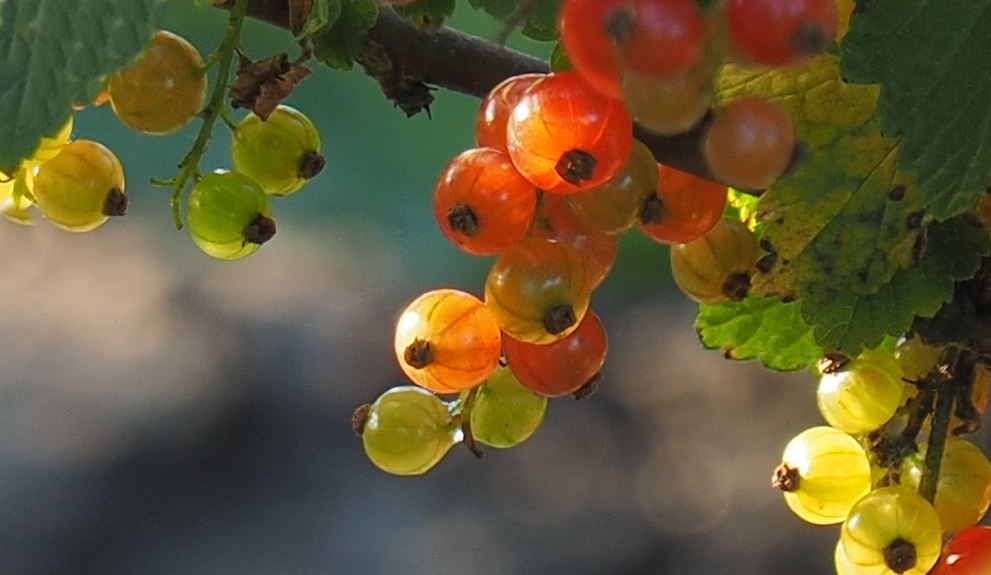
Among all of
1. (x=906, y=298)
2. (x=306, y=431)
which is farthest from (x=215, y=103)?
(x=306, y=431)

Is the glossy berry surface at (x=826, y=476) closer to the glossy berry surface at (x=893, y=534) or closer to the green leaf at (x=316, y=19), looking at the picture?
the glossy berry surface at (x=893, y=534)

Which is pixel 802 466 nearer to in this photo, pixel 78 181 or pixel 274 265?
pixel 78 181

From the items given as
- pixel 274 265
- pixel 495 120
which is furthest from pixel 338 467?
pixel 495 120

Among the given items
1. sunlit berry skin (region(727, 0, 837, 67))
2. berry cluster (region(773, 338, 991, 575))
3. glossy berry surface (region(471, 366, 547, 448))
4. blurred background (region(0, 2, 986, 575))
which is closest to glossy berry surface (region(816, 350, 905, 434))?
berry cluster (region(773, 338, 991, 575))

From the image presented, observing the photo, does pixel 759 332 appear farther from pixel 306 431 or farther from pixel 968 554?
pixel 306 431

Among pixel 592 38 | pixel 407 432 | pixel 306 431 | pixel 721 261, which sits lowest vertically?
pixel 306 431
